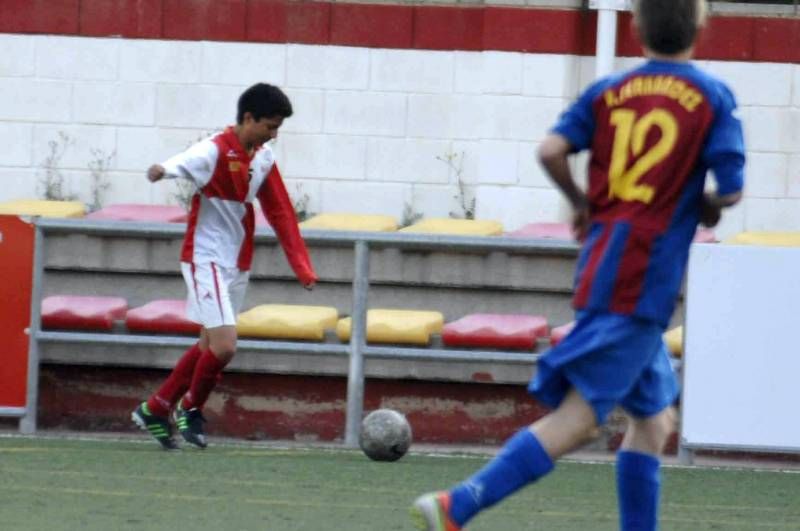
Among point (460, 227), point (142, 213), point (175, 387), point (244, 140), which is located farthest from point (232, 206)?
point (142, 213)

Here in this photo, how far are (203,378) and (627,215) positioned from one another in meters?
4.58

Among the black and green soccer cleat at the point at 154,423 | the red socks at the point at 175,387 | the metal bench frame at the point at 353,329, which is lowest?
the black and green soccer cleat at the point at 154,423

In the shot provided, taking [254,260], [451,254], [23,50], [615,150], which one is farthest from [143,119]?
[615,150]

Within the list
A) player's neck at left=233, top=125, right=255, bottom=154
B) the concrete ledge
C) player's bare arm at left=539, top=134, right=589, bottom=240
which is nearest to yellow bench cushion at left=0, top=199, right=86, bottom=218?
the concrete ledge

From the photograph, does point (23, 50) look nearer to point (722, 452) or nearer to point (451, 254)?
point (451, 254)

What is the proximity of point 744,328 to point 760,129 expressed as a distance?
2.64m

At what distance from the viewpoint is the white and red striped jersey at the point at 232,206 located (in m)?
9.06

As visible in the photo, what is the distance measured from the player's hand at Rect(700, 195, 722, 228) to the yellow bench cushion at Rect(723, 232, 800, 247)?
5623 mm

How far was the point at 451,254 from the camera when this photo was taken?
1082 cm

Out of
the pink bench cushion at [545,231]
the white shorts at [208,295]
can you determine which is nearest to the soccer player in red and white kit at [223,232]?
the white shorts at [208,295]

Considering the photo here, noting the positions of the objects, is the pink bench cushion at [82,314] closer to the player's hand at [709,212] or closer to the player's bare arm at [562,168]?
the player's bare arm at [562,168]

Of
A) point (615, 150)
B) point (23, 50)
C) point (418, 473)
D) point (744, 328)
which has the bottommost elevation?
point (418, 473)

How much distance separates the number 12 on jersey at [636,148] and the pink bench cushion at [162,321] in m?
5.88

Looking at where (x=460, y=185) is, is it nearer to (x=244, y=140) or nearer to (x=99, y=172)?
(x=99, y=172)
